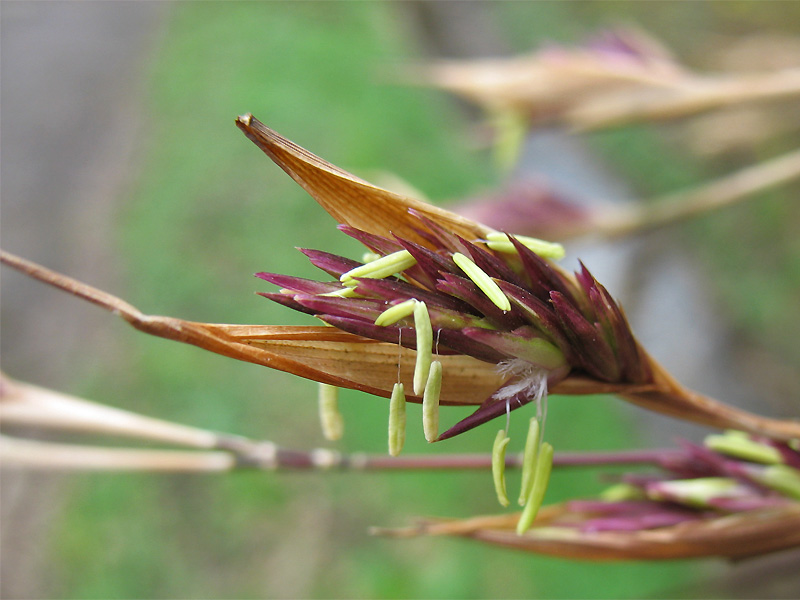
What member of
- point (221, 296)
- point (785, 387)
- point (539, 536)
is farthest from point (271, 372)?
point (539, 536)

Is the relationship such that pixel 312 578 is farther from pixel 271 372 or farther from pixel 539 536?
pixel 539 536

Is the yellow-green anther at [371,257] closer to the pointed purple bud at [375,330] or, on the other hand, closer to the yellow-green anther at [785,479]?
the pointed purple bud at [375,330]

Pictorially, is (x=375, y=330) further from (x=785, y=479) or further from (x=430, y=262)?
(x=785, y=479)

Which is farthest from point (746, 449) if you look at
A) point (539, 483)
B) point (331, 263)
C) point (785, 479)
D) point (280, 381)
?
point (280, 381)

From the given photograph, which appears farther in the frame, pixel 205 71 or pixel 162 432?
pixel 205 71

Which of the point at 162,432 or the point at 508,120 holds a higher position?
the point at 508,120

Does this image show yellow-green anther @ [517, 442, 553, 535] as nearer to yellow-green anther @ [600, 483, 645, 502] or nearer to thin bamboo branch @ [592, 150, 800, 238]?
yellow-green anther @ [600, 483, 645, 502]
